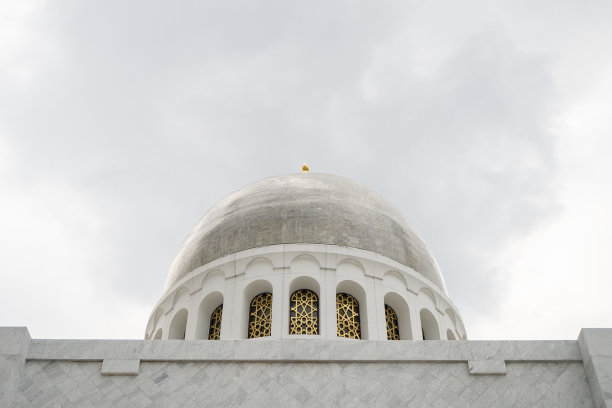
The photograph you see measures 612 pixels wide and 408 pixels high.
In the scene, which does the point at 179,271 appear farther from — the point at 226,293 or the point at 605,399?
the point at 605,399

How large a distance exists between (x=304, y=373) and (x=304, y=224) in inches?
254

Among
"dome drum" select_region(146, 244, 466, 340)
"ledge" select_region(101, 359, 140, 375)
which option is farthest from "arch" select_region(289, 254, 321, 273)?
"ledge" select_region(101, 359, 140, 375)

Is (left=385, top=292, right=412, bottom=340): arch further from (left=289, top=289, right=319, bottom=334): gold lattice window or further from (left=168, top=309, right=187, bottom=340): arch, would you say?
(left=168, top=309, right=187, bottom=340): arch

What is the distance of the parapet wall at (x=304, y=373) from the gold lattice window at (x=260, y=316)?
169 inches

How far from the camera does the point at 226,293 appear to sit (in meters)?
13.4

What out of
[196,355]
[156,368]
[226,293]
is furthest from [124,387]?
[226,293]

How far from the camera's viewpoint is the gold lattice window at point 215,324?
1316 centimetres

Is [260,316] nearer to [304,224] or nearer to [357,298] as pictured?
[357,298]

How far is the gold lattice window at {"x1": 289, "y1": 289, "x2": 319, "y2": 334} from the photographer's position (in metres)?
12.5

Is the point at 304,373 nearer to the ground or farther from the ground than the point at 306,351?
nearer to the ground

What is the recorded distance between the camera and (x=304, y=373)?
8.11 meters

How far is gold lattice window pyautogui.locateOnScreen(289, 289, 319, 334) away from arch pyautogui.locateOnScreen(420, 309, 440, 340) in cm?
269

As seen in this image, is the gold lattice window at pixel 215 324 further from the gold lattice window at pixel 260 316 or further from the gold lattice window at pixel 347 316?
the gold lattice window at pixel 347 316

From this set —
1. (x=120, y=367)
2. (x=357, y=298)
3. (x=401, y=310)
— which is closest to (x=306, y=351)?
(x=120, y=367)
